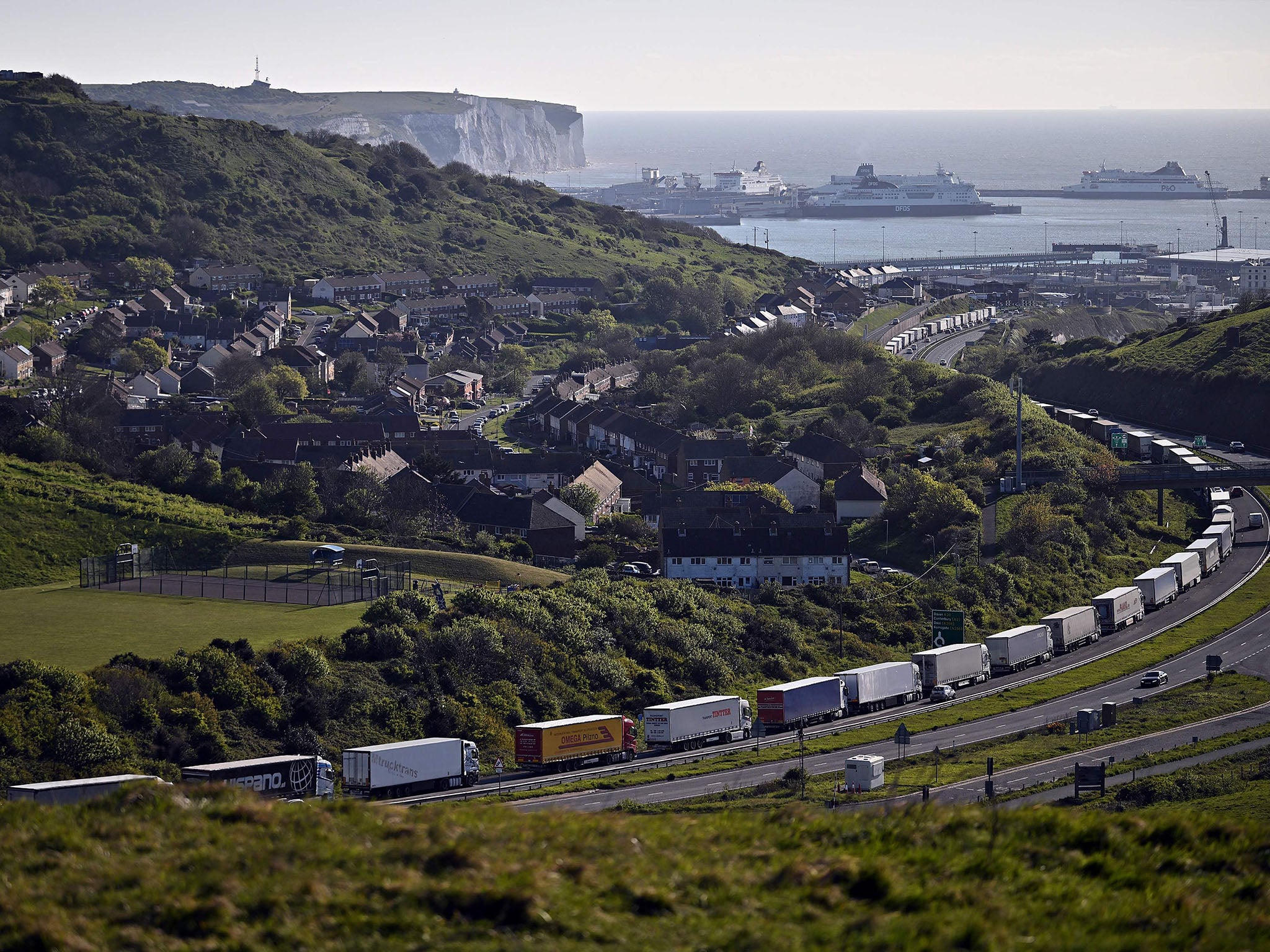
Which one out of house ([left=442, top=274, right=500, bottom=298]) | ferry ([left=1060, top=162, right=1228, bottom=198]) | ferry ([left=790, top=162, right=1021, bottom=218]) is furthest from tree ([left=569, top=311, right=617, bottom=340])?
ferry ([left=1060, top=162, right=1228, bottom=198])

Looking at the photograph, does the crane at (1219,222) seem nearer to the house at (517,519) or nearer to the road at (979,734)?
the road at (979,734)

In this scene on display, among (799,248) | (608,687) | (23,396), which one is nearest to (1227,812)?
(608,687)

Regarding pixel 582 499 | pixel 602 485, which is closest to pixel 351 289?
pixel 602 485

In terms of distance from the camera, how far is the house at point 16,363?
5047cm

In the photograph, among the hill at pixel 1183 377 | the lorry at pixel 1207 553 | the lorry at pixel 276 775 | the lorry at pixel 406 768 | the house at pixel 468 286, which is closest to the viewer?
the lorry at pixel 276 775

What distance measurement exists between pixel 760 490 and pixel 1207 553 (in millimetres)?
11022

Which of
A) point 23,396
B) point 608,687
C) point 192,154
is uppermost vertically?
point 192,154

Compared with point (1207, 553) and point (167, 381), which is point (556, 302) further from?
point (1207, 553)

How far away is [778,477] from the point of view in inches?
1591

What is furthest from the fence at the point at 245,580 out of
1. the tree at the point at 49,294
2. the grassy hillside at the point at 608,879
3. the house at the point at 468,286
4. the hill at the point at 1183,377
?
the house at the point at 468,286

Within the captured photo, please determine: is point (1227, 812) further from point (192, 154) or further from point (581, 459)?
point (192, 154)

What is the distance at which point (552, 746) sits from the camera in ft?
66.3

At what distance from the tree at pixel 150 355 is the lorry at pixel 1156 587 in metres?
37.0

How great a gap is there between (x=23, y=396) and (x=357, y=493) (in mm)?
16522
